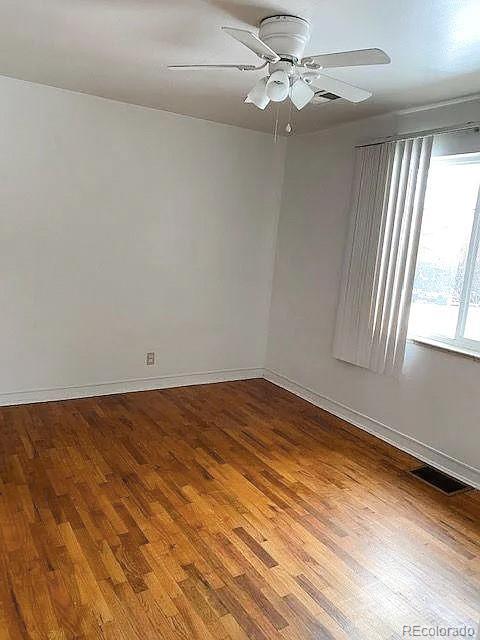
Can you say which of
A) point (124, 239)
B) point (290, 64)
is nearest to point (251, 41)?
point (290, 64)

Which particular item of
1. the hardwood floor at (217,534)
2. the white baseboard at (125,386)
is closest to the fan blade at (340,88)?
the hardwood floor at (217,534)

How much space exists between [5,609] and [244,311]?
11.1ft

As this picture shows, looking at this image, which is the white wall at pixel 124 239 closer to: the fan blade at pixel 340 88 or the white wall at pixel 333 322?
the white wall at pixel 333 322

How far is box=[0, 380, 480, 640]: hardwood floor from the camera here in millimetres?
1907

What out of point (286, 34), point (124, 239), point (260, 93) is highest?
point (286, 34)

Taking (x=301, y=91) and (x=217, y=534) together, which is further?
(x=217, y=534)

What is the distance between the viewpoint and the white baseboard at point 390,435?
125 inches

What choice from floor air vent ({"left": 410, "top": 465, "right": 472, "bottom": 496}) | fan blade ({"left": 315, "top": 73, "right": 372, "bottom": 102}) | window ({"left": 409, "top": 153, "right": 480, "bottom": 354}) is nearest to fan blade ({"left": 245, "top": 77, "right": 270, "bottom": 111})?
fan blade ({"left": 315, "top": 73, "right": 372, "bottom": 102})

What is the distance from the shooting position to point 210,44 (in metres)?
2.52

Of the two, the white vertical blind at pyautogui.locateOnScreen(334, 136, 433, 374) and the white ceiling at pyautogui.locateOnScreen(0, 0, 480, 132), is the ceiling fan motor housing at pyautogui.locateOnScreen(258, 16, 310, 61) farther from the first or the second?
the white vertical blind at pyautogui.locateOnScreen(334, 136, 433, 374)

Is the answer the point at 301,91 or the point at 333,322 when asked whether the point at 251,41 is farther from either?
the point at 333,322

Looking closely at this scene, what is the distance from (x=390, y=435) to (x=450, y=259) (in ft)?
4.49

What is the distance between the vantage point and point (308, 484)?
299cm

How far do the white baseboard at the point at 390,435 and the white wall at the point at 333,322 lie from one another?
3cm
